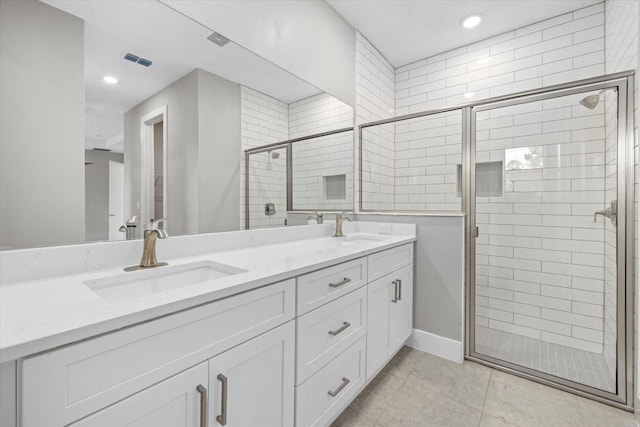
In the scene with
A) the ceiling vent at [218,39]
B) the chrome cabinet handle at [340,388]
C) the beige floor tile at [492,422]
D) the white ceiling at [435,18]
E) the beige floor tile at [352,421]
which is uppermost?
the white ceiling at [435,18]

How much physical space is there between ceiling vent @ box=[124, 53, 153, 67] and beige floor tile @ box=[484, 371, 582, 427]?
2396mm

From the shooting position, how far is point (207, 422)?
0.79 m

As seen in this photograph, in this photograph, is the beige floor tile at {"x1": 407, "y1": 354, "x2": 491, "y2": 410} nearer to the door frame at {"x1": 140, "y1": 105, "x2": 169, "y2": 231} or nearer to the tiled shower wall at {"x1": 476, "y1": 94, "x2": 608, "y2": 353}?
the tiled shower wall at {"x1": 476, "y1": 94, "x2": 608, "y2": 353}

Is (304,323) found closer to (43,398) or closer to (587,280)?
(43,398)

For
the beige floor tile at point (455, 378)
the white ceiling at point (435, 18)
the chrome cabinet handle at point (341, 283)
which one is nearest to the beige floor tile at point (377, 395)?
the beige floor tile at point (455, 378)

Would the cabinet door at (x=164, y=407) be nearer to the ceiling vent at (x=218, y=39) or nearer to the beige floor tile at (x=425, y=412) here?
the beige floor tile at (x=425, y=412)

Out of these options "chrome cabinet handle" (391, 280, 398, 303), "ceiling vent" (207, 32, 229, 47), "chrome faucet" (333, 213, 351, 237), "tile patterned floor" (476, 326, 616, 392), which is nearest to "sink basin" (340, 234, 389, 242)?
"chrome faucet" (333, 213, 351, 237)

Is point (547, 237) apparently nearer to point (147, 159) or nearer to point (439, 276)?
point (439, 276)

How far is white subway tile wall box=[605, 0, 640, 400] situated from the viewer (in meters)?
1.51

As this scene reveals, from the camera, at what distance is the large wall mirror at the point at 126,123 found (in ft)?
3.00

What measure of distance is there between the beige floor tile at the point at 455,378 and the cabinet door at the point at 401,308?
0.68 ft

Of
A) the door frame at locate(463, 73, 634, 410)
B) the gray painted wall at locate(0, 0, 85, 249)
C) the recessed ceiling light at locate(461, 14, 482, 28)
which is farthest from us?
the recessed ceiling light at locate(461, 14, 482, 28)

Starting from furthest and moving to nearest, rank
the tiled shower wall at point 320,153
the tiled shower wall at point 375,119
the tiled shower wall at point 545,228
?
1. the tiled shower wall at point 375,119
2. the tiled shower wall at point 320,153
3. the tiled shower wall at point 545,228

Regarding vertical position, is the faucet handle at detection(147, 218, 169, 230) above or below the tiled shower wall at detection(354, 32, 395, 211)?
below
